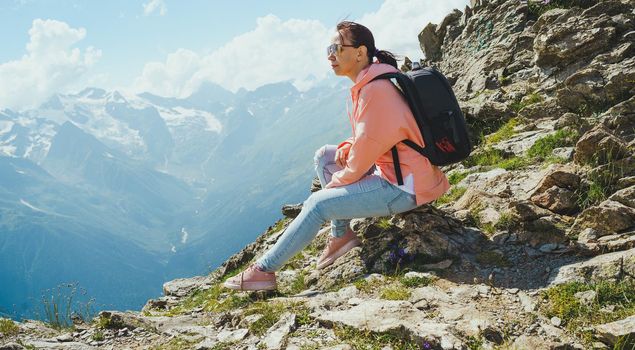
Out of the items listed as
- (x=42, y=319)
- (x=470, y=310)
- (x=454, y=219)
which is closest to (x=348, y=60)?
(x=454, y=219)

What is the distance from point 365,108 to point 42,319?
24.0 feet

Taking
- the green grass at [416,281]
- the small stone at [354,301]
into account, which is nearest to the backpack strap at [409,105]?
the green grass at [416,281]

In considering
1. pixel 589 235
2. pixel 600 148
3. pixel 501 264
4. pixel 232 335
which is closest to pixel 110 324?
pixel 232 335

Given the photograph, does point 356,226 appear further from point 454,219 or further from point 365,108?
point 365,108

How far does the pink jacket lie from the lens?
6121 mm

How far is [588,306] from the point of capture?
189 inches

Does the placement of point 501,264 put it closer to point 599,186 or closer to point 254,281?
point 599,186

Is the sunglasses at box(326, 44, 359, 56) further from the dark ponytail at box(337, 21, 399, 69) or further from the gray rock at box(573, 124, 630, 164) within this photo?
the gray rock at box(573, 124, 630, 164)

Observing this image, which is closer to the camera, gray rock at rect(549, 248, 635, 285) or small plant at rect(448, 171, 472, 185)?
gray rock at rect(549, 248, 635, 285)

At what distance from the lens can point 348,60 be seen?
21.8 feet

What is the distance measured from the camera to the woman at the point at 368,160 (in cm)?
614

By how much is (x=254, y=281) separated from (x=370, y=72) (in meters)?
3.92

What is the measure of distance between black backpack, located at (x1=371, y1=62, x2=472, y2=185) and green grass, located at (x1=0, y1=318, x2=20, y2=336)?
22.3 ft

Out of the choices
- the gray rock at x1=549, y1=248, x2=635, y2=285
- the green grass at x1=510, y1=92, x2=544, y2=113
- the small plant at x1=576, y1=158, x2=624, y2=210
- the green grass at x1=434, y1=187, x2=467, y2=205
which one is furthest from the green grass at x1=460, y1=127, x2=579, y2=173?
the gray rock at x1=549, y1=248, x2=635, y2=285
